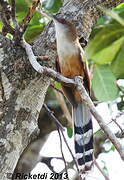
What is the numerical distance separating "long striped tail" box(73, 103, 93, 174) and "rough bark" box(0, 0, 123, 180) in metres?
0.18

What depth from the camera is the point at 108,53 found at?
56 centimetres

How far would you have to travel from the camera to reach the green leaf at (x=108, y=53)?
556 millimetres

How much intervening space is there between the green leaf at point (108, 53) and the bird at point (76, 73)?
56cm

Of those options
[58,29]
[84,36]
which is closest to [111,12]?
[58,29]

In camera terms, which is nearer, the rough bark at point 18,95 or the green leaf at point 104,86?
the rough bark at point 18,95

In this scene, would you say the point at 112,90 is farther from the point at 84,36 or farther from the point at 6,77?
the point at 6,77

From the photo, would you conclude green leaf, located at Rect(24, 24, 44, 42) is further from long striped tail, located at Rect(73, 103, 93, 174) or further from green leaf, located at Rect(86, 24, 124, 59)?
green leaf, located at Rect(86, 24, 124, 59)

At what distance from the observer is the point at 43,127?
2131mm

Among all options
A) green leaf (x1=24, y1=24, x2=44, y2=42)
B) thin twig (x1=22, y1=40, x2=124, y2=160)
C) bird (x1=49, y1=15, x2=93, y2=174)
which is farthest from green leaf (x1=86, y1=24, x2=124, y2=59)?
green leaf (x1=24, y1=24, x2=44, y2=42)

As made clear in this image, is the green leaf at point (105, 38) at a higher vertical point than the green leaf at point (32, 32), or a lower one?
higher

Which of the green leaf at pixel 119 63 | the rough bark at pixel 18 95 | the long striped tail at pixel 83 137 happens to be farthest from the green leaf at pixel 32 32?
the green leaf at pixel 119 63

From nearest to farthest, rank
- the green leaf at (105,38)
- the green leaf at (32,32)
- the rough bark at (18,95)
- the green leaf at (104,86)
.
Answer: the green leaf at (105,38), the rough bark at (18,95), the green leaf at (104,86), the green leaf at (32,32)

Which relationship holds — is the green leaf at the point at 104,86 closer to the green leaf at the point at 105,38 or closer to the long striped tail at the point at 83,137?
the long striped tail at the point at 83,137

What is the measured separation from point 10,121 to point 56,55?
0.91 ft
